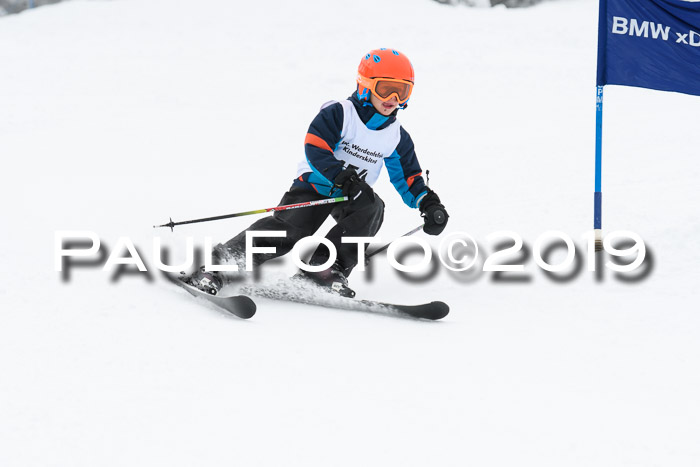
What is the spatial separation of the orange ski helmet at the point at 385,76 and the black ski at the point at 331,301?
1288 mm

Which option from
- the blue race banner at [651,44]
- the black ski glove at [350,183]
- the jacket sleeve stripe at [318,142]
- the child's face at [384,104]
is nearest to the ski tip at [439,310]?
the black ski glove at [350,183]

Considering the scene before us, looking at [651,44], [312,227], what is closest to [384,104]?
[312,227]

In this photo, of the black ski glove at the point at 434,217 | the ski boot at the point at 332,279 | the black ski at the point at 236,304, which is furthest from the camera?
the black ski glove at the point at 434,217

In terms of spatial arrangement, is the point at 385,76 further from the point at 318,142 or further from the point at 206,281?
the point at 206,281

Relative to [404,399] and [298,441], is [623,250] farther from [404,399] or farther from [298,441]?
[298,441]

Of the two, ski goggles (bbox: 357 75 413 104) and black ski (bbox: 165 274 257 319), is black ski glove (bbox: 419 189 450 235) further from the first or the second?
black ski (bbox: 165 274 257 319)

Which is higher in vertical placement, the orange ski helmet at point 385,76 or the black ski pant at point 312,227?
the orange ski helmet at point 385,76

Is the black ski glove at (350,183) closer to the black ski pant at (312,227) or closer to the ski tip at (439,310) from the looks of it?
the black ski pant at (312,227)

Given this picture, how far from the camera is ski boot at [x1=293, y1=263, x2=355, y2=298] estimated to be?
4.96 metres

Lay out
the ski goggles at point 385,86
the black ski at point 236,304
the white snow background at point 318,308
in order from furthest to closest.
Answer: the ski goggles at point 385,86 < the black ski at point 236,304 < the white snow background at point 318,308

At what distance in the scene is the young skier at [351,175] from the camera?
191 inches

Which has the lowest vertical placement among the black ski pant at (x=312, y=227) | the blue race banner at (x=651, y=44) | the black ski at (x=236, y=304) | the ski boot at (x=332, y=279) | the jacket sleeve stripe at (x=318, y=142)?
the black ski at (x=236, y=304)

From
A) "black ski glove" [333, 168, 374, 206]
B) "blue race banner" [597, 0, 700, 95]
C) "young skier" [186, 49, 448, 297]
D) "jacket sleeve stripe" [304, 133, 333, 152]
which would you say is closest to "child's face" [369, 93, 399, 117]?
"young skier" [186, 49, 448, 297]

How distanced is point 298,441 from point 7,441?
1011 millimetres
